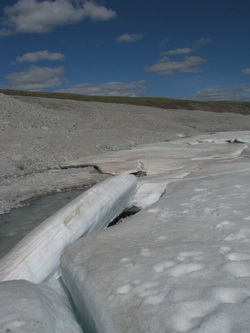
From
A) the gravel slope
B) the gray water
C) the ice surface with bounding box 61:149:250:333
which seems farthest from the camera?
the gravel slope

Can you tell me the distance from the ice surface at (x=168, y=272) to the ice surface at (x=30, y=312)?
10cm

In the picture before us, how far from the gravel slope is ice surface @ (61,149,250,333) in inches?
118

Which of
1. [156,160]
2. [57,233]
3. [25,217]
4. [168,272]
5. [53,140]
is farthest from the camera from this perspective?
[53,140]

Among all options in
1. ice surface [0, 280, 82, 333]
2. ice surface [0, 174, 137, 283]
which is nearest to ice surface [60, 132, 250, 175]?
ice surface [0, 174, 137, 283]

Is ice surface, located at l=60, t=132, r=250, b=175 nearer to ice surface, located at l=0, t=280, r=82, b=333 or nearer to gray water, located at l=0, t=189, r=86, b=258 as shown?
gray water, located at l=0, t=189, r=86, b=258

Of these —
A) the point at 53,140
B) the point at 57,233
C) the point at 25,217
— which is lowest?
the point at 25,217

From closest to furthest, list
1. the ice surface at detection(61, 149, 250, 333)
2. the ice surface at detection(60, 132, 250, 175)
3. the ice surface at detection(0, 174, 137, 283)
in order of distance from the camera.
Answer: the ice surface at detection(61, 149, 250, 333) → the ice surface at detection(0, 174, 137, 283) → the ice surface at detection(60, 132, 250, 175)

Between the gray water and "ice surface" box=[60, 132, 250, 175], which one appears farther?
"ice surface" box=[60, 132, 250, 175]

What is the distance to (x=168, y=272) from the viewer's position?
1.71 m

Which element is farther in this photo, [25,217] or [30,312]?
[25,217]

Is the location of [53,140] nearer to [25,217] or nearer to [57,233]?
[25,217]

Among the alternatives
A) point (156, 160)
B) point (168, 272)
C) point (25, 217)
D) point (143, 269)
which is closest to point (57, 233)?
point (143, 269)

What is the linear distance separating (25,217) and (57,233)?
2086 millimetres

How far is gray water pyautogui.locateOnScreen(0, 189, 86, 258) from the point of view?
3.77 m
